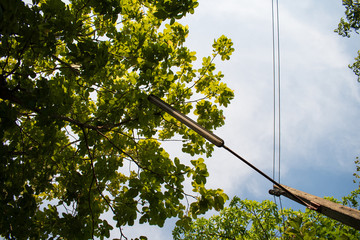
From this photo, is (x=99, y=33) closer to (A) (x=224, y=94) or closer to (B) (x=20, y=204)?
(A) (x=224, y=94)

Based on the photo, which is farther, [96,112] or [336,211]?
[96,112]

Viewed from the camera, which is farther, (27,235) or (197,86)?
(197,86)

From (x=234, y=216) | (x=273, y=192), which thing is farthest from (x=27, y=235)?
(x=234, y=216)

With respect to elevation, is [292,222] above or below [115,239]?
below

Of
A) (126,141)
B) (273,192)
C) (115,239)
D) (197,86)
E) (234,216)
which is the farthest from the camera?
(234,216)

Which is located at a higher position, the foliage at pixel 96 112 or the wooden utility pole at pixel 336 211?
the foliage at pixel 96 112

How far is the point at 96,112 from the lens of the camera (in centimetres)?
351

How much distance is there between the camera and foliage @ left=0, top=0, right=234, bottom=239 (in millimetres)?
2533

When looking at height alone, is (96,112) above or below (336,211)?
above

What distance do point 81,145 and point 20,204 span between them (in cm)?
112

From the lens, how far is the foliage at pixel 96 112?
2533 millimetres

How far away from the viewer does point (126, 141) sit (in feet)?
13.4

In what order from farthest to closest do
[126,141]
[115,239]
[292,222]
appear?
1. [126,141]
2. [115,239]
3. [292,222]

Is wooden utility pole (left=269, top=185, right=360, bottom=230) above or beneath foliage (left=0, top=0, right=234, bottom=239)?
beneath
